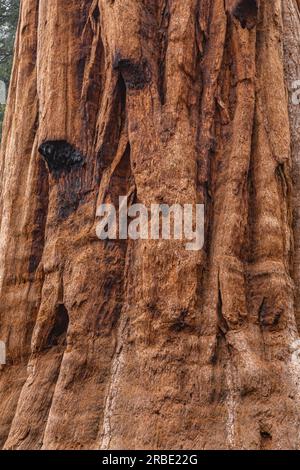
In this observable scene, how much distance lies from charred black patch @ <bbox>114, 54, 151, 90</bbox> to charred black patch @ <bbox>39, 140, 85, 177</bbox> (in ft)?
2.59

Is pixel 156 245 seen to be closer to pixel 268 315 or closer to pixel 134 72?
pixel 268 315

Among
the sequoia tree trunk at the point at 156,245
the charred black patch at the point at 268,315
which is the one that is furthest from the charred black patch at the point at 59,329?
the charred black patch at the point at 268,315

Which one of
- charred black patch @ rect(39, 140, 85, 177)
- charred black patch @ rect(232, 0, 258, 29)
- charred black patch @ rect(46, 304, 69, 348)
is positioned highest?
charred black patch @ rect(232, 0, 258, 29)

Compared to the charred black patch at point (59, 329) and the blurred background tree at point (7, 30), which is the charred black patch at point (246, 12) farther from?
the blurred background tree at point (7, 30)

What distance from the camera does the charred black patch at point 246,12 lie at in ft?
20.1

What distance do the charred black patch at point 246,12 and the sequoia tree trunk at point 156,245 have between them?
0.02 metres

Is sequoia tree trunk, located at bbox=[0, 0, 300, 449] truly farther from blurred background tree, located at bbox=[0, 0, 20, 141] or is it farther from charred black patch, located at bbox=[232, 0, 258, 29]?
blurred background tree, located at bbox=[0, 0, 20, 141]

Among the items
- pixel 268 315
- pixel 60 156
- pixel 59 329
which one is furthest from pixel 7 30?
pixel 268 315

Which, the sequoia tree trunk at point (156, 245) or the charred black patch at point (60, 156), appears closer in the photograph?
the sequoia tree trunk at point (156, 245)

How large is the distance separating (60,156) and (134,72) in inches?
41.4

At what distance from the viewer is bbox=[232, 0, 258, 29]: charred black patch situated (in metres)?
6.12

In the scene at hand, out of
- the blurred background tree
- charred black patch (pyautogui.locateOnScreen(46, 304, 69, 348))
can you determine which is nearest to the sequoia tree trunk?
charred black patch (pyautogui.locateOnScreen(46, 304, 69, 348))
